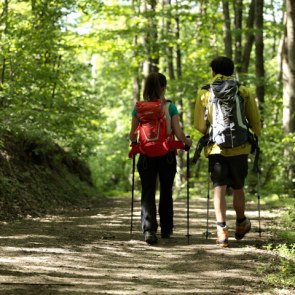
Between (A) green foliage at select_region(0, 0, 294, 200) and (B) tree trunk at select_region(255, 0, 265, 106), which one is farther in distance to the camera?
(B) tree trunk at select_region(255, 0, 265, 106)

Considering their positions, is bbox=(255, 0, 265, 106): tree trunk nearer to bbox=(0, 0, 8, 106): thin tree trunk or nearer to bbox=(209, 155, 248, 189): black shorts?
bbox=(0, 0, 8, 106): thin tree trunk

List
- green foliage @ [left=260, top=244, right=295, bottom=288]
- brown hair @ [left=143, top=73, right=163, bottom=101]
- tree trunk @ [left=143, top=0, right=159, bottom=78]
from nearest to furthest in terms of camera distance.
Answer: green foliage @ [left=260, top=244, right=295, bottom=288]
brown hair @ [left=143, top=73, right=163, bottom=101]
tree trunk @ [left=143, top=0, right=159, bottom=78]

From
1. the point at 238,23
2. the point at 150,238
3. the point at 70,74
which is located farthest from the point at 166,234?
the point at 238,23

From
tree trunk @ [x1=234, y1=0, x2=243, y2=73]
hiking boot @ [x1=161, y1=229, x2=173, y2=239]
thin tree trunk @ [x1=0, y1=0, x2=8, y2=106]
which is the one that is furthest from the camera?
tree trunk @ [x1=234, y1=0, x2=243, y2=73]

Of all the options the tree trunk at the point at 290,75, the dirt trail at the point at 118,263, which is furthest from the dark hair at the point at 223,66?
the tree trunk at the point at 290,75

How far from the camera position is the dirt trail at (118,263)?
15.7 feet

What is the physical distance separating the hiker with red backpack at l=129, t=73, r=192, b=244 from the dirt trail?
1.46 feet

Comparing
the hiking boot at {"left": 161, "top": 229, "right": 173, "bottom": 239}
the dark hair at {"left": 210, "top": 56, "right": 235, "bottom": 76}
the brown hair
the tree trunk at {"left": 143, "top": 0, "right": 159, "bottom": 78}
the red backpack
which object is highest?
the tree trunk at {"left": 143, "top": 0, "right": 159, "bottom": 78}

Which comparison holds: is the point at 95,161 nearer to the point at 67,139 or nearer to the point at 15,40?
the point at 67,139

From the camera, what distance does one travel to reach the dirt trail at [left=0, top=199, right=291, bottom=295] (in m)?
4.78

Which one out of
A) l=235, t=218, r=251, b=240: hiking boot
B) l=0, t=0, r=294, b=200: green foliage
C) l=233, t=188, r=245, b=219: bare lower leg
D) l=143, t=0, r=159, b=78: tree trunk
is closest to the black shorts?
l=233, t=188, r=245, b=219: bare lower leg

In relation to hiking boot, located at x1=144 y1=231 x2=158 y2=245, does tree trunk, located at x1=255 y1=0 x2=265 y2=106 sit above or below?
above

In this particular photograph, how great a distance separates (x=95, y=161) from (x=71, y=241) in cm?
2467

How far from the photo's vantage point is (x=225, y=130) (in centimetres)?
695
